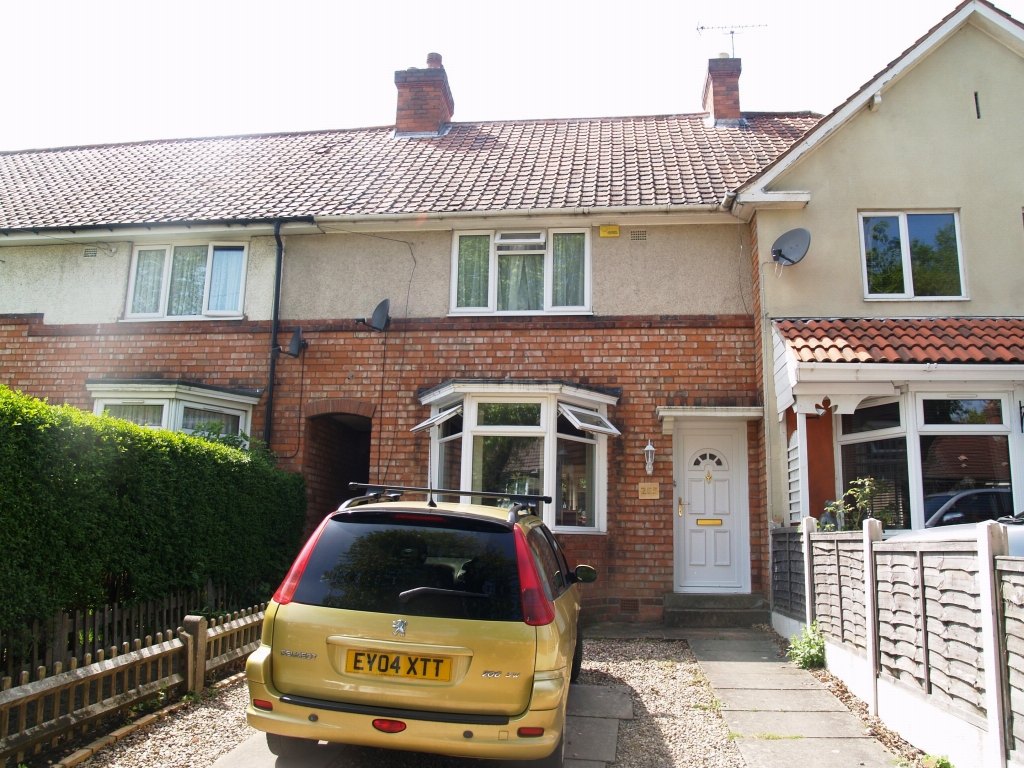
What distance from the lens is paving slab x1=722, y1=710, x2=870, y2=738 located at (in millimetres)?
5441

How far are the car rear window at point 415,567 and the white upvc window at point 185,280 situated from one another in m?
8.53

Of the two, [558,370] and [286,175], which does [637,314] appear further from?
[286,175]

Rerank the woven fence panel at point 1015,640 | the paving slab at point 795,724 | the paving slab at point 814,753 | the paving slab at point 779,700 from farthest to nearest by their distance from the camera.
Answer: the paving slab at point 779,700
the paving slab at point 795,724
the paving slab at point 814,753
the woven fence panel at point 1015,640

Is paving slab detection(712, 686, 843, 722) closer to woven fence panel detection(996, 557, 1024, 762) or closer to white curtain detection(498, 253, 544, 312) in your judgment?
woven fence panel detection(996, 557, 1024, 762)

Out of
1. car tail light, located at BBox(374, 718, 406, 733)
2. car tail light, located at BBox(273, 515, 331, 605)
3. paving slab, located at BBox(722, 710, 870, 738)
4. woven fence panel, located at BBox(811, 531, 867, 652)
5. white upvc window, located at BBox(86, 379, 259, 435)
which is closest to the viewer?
car tail light, located at BBox(374, 718, 406, 733)

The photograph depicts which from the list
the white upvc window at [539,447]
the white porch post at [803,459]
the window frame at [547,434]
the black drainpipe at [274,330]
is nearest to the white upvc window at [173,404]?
the black drainpipe at [274,330]

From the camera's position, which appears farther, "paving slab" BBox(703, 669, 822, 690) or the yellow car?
"paving slab" BBox(703, 669, 822, 690)

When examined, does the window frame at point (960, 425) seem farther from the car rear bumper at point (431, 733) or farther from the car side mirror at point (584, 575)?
the car rear bumper at point (431, 733)

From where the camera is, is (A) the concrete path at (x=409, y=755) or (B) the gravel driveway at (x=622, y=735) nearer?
(A) the concrete path at (x=409, y=755)

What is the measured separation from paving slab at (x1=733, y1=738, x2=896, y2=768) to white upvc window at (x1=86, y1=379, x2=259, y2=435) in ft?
27.4

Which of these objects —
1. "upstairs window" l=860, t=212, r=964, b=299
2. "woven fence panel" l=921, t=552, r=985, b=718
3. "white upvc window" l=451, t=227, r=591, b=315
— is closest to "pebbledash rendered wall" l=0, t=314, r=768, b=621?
"white upvc window" l=451, t=227, r=591, b=315

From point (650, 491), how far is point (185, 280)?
25.6 feet

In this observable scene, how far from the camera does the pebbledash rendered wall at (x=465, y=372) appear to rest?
34.2ft

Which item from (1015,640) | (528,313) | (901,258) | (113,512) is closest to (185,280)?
(528,313)
